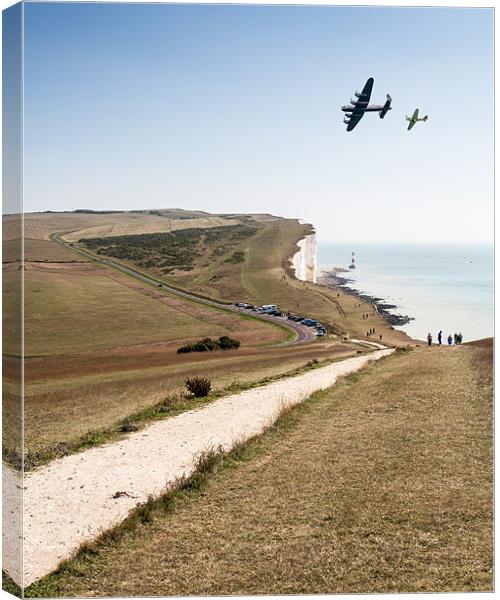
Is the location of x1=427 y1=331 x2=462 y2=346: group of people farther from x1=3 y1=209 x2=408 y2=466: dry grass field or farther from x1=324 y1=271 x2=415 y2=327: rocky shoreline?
x1=3 y1=209 x2=408 y2=466: dry grass field

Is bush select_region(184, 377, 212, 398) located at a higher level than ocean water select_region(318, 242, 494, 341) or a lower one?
lower

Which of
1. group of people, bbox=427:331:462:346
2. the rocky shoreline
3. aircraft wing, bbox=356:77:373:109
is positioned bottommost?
group of people, bbox=427:331:462:346

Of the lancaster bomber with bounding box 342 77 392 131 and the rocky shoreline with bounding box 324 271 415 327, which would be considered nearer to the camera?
the lancaster bomber with bounding box 342 77 392 131

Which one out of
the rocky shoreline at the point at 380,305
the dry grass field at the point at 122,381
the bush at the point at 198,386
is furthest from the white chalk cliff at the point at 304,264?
the bush at the point at 198,386

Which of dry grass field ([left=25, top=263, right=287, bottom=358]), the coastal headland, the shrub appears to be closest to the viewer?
the coastal headland

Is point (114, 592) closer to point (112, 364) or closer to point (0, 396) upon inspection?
point (0, 396)

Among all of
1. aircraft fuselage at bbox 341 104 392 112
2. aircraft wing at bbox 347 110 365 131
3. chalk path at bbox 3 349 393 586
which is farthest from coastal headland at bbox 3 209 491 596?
aircraft fuselage at bbox 341 104 392 112

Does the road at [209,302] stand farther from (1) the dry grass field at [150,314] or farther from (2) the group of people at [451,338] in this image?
(2) the group of people at [451,338]

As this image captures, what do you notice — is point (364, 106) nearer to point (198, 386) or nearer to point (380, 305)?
point (380, 305)
